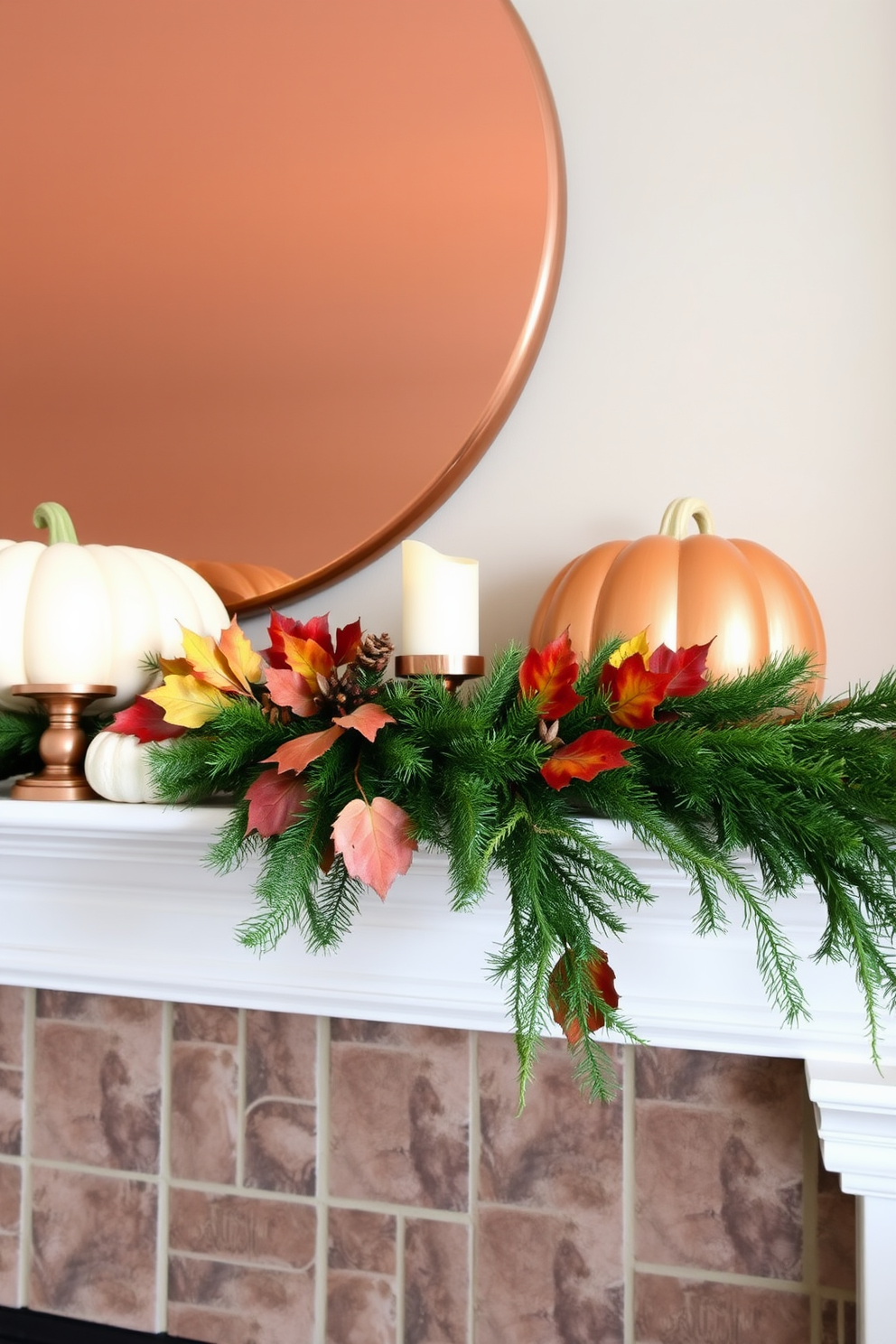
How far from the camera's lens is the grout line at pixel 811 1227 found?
2.59ft

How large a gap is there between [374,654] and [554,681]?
136mm

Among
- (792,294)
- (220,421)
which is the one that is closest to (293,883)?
(220,421)

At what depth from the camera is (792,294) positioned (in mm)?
880

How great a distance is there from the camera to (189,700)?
2.27 ft

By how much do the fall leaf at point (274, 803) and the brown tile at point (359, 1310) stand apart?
518mm

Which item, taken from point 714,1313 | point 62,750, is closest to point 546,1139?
point 714,1313

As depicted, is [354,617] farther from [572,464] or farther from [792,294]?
[792,294]

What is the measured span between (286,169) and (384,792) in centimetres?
69

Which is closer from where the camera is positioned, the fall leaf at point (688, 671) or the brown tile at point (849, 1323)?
the fall leaf at point (688, 671)

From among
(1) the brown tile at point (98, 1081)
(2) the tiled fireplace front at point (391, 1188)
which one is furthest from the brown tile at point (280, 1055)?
(1) the brown tile at point (98, 1081)

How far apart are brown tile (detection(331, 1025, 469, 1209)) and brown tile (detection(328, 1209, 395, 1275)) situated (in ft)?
0.06

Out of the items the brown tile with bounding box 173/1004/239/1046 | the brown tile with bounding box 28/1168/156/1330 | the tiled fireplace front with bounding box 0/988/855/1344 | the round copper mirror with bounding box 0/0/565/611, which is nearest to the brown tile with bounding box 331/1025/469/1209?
the tiled fireplace front with bounding box 0/988/855/1344

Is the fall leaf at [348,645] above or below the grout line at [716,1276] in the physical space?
above

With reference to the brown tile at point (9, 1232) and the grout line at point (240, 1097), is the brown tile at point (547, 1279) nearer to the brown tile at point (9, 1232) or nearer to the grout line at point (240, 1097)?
the grout line at point (240, 1097)
